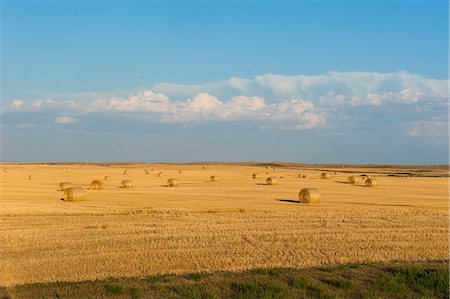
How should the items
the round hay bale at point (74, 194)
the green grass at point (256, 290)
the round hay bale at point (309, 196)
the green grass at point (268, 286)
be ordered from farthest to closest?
the round hay bale at point (74, 194) → the round hay bale at point (309, 196) → the green grass at point (268, 286) → the green grass at point (256, 290)

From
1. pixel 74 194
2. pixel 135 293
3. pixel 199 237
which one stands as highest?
pixel 74 194

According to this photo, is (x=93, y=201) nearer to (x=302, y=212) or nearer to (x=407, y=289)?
(x=302, y=212)

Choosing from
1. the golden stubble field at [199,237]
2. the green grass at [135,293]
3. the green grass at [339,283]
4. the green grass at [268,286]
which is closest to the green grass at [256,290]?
the green grass at [268,286]

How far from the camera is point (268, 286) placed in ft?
39.2

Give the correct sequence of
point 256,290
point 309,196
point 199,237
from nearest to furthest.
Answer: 1. point 256,290
2. point 199,237
3. point 309,196

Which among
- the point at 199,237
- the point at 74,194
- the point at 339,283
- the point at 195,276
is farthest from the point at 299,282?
the point at 74,194

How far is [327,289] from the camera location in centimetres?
1182

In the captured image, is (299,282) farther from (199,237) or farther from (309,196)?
(309,196)

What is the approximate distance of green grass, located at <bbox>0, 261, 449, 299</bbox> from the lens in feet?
37.9

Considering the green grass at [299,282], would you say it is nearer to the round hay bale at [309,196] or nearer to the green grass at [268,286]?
the green grass at [268,286]

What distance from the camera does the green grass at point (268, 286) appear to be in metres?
11.5

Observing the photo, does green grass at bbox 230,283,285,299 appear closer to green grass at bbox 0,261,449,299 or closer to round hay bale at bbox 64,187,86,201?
green grass at bbox 0,261,449,299

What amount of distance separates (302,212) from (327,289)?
15.5 metres

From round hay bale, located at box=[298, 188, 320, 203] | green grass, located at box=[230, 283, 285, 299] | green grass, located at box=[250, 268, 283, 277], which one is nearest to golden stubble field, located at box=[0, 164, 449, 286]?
green grass, located at box=[250, 268, 283, 277]
